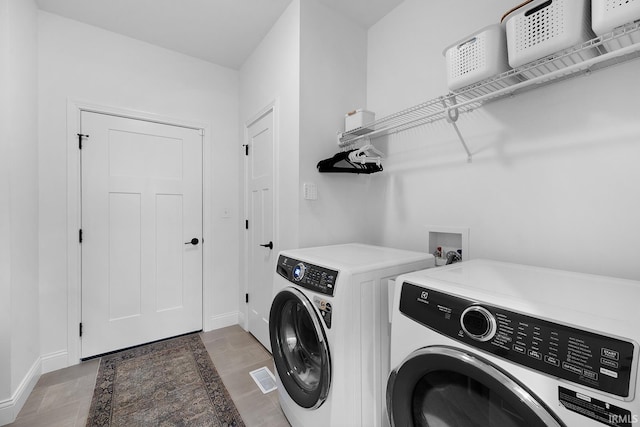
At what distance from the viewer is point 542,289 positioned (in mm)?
864

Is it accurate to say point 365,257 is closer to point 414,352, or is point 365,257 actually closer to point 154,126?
point 414,352

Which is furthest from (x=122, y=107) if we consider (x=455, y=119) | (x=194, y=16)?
(x=455, y=119)

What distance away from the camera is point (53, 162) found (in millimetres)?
2094

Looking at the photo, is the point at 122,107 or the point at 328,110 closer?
the point at 328,110

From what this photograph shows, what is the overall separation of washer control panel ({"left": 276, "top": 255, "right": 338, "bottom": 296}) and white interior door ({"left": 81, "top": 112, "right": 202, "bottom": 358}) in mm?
1539

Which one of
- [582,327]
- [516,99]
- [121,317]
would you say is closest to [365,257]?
[582,327]

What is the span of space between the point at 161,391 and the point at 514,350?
2112 millimetres

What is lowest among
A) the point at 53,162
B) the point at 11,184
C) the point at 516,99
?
the point at 11,184

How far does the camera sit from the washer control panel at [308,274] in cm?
122

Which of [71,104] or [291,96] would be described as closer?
[291,96]

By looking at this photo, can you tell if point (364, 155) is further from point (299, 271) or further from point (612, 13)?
point (612, 13)

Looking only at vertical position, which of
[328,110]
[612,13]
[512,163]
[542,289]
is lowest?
[542,289]

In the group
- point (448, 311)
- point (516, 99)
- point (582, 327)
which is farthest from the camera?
point (516, 99)

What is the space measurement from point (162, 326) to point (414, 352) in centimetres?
252
